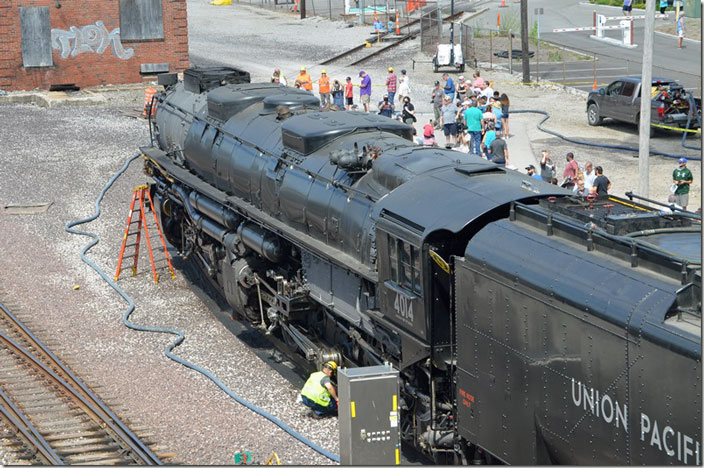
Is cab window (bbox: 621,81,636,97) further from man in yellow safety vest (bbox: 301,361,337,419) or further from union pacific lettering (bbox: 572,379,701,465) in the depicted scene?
union pacific lettering (bbox: 572,379,701,465)

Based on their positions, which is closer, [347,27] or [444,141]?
[444,141]

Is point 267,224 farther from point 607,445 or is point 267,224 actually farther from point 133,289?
point 607,445

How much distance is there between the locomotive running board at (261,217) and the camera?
14.2m

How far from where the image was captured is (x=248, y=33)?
2285 inches

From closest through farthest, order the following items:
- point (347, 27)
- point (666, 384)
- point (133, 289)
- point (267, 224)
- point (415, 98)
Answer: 1. point (666, 384)
2. point (267, 224)
3. point (133, 289)
4. point (415, 98)
5. point (347, 27)

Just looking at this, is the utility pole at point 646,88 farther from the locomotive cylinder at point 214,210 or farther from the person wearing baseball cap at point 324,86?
the person wearing baseball cap at point 324,86

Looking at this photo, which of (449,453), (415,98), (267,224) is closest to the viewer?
(449,453)

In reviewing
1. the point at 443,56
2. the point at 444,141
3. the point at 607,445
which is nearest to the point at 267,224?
the point at 607,445

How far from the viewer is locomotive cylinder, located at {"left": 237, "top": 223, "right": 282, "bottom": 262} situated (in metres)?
16.9

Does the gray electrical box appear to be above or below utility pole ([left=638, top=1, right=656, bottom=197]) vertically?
below

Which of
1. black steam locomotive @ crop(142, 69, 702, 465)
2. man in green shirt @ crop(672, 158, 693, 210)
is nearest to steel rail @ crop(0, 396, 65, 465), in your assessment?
black steam locomotive @ crop(142, 69, 702, 465)

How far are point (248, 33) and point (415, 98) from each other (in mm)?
21572

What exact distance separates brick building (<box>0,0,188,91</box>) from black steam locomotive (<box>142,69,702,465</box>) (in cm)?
2483

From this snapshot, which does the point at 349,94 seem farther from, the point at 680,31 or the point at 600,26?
the point at 600,26
